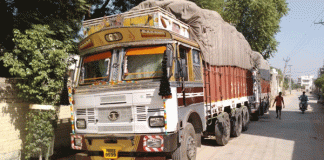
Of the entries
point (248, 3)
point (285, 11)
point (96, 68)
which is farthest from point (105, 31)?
point (285, 11)

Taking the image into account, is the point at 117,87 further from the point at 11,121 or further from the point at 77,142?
the point at 11,121

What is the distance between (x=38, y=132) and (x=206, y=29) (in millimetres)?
5087

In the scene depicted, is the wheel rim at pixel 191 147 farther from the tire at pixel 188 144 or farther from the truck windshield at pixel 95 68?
the truck windshield at pixel 95 68

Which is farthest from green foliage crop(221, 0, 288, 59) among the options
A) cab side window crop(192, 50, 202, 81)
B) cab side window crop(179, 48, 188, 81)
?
cab side window crop(179, 48, 188, 81)

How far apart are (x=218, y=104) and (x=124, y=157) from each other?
160 inches

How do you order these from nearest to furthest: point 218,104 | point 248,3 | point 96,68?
point 96,68
point 218,104
point 248,3

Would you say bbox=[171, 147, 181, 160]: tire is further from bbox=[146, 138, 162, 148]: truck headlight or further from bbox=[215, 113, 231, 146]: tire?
bbox=[215, 113, 231, 146]: tire

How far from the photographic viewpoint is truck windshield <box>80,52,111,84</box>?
5828 millimetres

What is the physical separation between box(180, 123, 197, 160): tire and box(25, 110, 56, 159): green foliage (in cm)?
366

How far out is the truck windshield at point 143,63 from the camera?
5.42 m

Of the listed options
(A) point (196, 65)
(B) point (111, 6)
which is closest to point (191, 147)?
(A) point (196, 65)

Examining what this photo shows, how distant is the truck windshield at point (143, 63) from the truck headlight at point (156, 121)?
2.69 feet

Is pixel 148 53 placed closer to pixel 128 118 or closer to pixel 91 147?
pixel 128 118

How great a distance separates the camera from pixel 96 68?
237 inches
